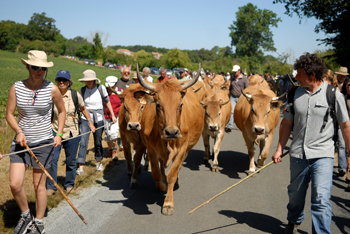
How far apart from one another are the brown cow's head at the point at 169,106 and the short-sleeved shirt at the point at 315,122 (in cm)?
180

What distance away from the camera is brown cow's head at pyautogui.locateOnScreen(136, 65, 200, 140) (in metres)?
5.07

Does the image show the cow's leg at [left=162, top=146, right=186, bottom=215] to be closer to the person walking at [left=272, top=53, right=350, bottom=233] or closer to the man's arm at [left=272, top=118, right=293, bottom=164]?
the man's arm at [left=272, top=118, right=293, bottom=164]

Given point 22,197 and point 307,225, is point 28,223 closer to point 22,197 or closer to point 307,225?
point 22,197

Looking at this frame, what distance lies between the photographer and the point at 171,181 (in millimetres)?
5719

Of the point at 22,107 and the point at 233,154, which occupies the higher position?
the point at 22,107

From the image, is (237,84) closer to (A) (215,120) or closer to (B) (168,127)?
(A) (215,120)

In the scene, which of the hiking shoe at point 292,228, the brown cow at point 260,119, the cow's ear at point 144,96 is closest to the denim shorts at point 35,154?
the cow's ear at point 144,96

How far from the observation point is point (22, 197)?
4262 millimetres

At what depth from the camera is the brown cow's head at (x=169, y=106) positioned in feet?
16.6

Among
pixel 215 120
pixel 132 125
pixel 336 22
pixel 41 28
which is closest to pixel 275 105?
pixel 215 120

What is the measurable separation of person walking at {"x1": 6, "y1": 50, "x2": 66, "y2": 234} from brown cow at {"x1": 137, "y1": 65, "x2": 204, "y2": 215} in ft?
5.28

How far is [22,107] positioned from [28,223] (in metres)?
1.59

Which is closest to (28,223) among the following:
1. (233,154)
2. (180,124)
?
(180,124)

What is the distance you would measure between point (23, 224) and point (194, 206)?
2861 millimetres
